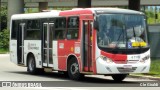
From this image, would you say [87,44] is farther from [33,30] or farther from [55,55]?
[33,30]

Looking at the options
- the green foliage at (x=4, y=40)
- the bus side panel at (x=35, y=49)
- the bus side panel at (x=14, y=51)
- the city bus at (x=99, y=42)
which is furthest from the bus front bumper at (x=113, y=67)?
the green foliage at (x=4, y=40)

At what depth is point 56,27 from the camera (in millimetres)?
21109

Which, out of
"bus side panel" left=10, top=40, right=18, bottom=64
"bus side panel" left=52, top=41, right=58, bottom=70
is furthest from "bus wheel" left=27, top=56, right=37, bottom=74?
"bus side panel" left=52, top=41, right=58, bottom=70

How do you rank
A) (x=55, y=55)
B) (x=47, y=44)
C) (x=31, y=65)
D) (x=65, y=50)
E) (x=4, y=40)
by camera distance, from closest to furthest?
(x=65, y=50), (x=55, y=55), (x=47, y=44), (x=31, y=65), (x=4, y=40)

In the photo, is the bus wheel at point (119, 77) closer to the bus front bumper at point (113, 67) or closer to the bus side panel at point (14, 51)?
the bus front bumper at point (113, 67)

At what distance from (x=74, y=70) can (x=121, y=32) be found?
8.26 feet

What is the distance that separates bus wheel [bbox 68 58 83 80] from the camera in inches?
763

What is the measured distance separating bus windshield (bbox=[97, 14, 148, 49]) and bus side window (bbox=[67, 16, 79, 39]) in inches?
56.7

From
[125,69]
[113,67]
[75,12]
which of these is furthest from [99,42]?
[75,12]

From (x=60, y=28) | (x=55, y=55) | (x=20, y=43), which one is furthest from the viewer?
(x=20, y=43)

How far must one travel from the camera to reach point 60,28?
2080 cm

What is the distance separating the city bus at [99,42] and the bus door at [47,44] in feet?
0.28

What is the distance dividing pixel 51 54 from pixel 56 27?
4.03ft

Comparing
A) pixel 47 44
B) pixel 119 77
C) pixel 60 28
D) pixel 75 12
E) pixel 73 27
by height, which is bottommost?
pixel 119 77
